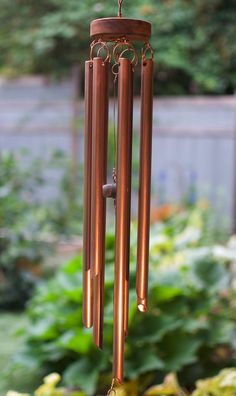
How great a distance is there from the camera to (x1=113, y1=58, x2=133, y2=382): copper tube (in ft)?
4.36

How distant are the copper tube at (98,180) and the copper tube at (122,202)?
0.03 metres

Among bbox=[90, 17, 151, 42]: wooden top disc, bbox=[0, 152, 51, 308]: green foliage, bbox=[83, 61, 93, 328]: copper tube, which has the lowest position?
bbox=[0, 152, 51, 308]: green foliage

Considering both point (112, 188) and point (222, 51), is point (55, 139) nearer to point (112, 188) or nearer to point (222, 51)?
point (222, 51)

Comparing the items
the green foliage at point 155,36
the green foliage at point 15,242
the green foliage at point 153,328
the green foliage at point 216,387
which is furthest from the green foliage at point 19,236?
the green foliage at point 216,387

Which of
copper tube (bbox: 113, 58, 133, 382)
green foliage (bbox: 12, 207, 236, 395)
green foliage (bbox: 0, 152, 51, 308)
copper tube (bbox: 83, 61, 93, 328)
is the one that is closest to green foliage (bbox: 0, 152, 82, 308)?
green foliage (bbox: 0, 152, 51, 308)

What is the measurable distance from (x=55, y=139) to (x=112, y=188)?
563 cm

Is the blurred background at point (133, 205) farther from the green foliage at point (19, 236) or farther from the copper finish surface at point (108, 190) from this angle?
the copper finish surface at point (108, 190)

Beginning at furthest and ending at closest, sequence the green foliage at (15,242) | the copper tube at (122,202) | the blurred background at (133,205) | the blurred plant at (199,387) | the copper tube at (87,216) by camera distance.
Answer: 1. the green foliage at (15,242)
2. the blurred background at (133,205)
3. the blurred plant at (199,387)
4. the copper tube at (87,216)
5. the copper tube at (122,202)

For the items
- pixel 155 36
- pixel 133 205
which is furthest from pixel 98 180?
pixel 155 36

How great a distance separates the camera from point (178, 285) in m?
3.25

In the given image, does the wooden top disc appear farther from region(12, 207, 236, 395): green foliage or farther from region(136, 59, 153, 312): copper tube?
region(12, 207, 236, 395): green foliage

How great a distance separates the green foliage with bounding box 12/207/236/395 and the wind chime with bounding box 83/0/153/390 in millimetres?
1424

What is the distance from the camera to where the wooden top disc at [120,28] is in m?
1.34

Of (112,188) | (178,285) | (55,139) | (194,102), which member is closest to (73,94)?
(55,139)
